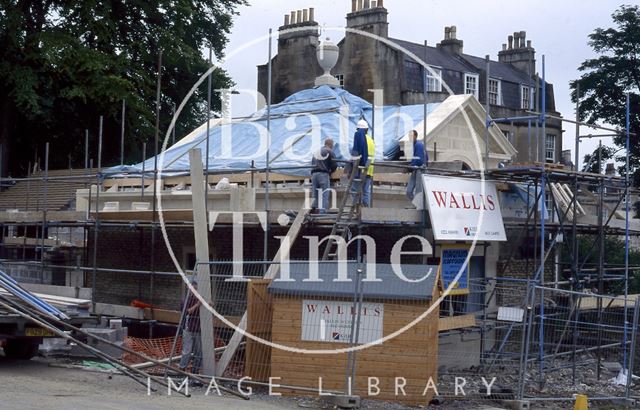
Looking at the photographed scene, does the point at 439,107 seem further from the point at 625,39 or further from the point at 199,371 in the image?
the point at 625,39

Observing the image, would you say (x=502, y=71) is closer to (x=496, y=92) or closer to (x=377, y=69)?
(x=496, y=92)

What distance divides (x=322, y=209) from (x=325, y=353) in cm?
365

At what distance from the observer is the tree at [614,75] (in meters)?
47.7

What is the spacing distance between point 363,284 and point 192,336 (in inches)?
125

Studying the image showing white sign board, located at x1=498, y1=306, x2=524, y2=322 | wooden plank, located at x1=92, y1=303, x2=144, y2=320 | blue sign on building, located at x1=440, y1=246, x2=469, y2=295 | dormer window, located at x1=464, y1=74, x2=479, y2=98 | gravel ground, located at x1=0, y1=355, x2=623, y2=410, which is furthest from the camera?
dormer window, located at x1=464, y1=74, x2=479, y2=98

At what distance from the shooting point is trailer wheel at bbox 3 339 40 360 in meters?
17.4

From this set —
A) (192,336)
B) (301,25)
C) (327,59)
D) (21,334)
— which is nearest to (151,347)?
(192,336)

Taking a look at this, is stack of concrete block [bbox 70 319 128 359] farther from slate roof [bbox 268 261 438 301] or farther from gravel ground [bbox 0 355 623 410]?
slate roof [bbox 268 261 438 301]

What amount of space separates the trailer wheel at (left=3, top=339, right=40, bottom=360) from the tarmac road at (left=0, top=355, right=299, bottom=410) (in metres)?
0.67

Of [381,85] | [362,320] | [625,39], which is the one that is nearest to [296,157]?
[362,320]

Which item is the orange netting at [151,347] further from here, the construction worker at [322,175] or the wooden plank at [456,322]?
the wooden plank at [456,322]

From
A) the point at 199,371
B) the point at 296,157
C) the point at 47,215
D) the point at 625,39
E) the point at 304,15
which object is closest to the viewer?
the point at 199,371

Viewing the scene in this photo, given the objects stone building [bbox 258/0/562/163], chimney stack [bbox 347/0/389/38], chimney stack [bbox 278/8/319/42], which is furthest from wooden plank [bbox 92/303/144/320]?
chimney stack [bbox 347/0/389/38]

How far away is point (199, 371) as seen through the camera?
1652cm
